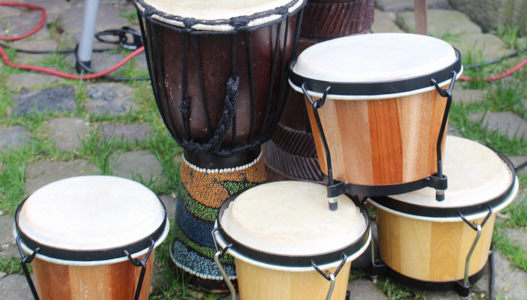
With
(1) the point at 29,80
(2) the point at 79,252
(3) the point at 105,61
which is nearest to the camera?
(2) the point at 79,252

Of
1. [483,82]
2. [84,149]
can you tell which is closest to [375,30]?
[483,82]

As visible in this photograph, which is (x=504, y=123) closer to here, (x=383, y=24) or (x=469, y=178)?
(x=469, y=178)

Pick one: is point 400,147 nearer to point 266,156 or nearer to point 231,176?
point 231,176

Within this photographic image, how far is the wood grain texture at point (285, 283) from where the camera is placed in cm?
170

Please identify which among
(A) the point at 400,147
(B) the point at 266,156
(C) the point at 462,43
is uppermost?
(A) the point at 400,147

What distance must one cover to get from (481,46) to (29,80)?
8.97 feet

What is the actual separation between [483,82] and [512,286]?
5.59 ft

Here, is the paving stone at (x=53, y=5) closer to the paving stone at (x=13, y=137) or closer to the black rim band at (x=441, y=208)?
the paving stone at (x=13, y=137)

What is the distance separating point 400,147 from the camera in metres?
1.78

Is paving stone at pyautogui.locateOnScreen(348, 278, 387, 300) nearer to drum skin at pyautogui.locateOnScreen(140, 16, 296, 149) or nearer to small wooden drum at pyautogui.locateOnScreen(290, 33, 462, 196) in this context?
small wooden drum at pyautogui.locateOnScreen(290, 33, 462, 196)

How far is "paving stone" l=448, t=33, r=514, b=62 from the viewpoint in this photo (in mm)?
3844

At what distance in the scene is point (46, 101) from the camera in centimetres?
334

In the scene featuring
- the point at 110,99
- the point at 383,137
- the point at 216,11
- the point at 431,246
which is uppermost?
the point at 216,11

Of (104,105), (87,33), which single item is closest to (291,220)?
(104,105)
